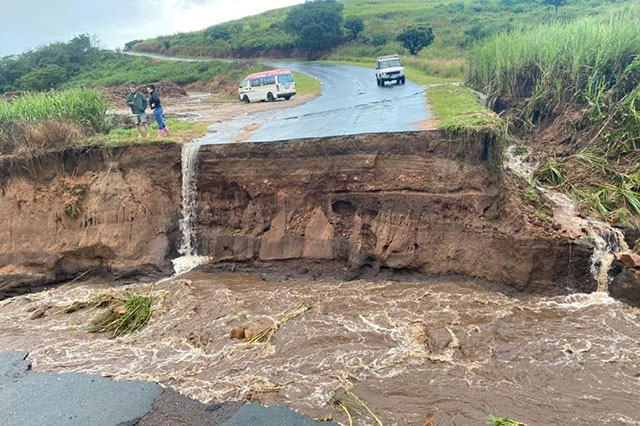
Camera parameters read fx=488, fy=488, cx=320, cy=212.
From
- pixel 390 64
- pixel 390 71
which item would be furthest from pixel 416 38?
pixel 390 71

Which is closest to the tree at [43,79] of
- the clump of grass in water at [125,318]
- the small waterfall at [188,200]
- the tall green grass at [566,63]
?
the small waterfall at [188,200]

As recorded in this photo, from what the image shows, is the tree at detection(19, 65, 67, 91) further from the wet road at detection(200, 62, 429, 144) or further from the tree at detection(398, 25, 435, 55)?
the tree at detection(398, 25, 435, 55)

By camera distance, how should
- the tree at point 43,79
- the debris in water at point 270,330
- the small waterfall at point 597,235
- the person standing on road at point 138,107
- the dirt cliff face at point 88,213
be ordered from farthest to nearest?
the tree at point 43,79
the person standing on road at point 138,107
the dirt cliff face at point 88,213
the small waterfall at point 597,235
the debris in water at point 270,330

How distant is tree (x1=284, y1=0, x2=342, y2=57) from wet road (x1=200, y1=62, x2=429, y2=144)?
25.8 m

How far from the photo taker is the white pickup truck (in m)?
22.4

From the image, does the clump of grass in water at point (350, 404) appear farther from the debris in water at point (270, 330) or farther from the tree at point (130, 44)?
the tree at point (130, 44)

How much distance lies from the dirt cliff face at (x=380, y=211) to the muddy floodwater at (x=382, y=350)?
0.66 metres

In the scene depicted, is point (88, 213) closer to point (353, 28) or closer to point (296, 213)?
point (296, 213)

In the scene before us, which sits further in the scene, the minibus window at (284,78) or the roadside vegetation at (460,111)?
the minibus window at (284,78)

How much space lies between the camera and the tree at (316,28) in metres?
47.2

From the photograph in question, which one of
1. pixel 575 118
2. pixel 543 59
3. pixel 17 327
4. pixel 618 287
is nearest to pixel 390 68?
pixel 543 59

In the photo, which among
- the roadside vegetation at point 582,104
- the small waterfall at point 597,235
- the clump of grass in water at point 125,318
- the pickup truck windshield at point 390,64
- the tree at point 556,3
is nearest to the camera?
the clump of grass in water at point 125,318

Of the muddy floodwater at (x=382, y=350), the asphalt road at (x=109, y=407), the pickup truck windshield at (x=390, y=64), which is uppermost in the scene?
the pickup truck windshield at (x=390, y=64)

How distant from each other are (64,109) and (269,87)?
34.1 ft
